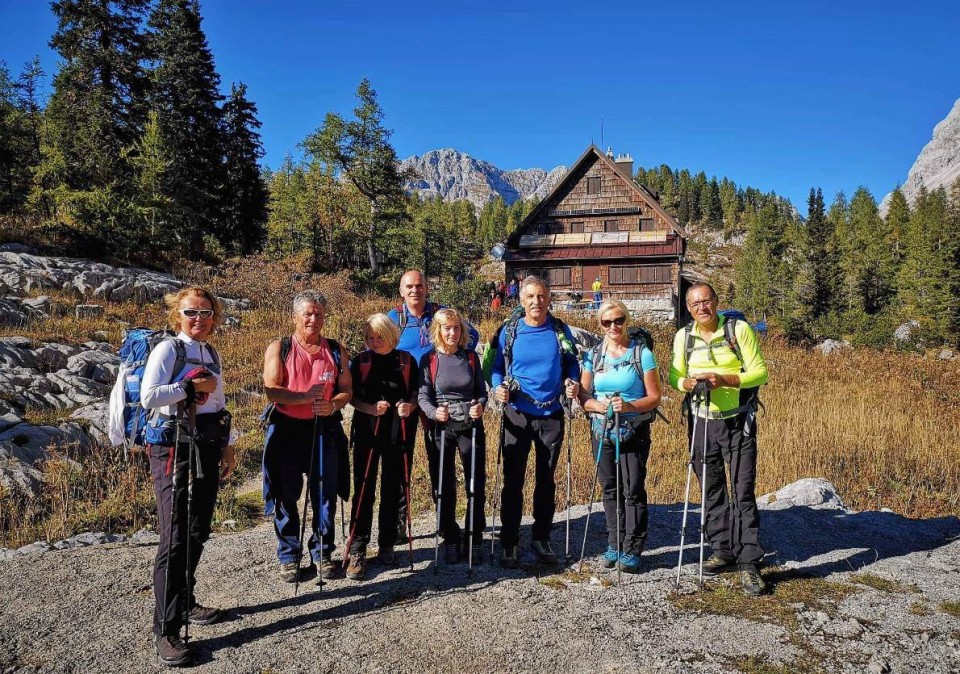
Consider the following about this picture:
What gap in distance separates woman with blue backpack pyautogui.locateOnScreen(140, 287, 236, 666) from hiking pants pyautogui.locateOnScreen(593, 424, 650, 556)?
9.66ft

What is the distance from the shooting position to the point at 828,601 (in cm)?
414

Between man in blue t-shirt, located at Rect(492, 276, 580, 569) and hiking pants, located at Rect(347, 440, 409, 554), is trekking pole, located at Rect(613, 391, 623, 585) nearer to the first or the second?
man in blue t-shirt, located at Rect(492, 276, 580, 569)

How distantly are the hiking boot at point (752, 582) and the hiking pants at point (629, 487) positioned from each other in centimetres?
77

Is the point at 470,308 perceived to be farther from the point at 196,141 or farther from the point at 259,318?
the point at 196,141

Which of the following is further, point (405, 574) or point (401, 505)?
point (401, 505)

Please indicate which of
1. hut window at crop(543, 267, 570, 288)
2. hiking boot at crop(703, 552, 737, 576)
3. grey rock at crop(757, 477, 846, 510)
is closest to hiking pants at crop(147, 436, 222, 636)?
hiking boot at crop(703, 552, 737, 576)

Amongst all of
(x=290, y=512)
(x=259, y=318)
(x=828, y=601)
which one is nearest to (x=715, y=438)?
(x=828, y=601)

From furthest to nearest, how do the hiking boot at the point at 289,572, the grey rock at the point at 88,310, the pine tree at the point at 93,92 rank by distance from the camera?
the pine tree at the point at 93,92
the grey rock at the point at 88,310
the hiking boot at the point at 289,572

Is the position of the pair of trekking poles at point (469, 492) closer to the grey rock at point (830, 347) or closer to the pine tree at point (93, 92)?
the grey rock at point (830, 347)

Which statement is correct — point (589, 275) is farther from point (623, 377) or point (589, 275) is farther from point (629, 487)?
point (629, 487)

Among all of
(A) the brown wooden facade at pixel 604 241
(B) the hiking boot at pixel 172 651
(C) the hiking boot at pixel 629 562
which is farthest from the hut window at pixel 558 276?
(B) the hiking boot at pixel 172 651

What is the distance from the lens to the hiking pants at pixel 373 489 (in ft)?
15.2

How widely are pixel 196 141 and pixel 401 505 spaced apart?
1071 inches

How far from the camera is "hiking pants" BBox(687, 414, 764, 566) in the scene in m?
4.32
